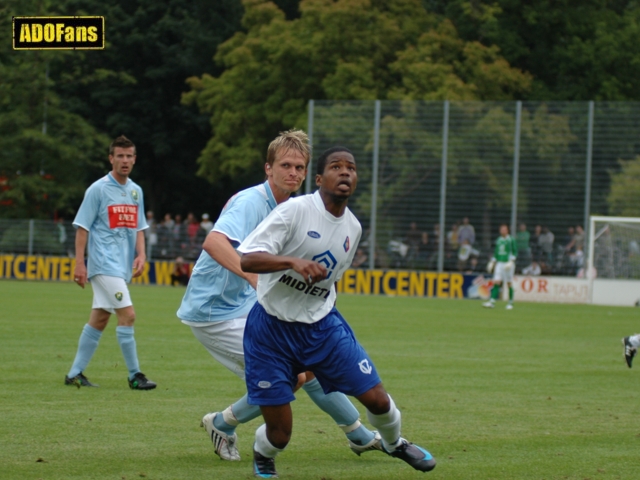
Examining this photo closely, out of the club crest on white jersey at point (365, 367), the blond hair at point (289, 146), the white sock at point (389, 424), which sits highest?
the blond hair at point (289, 146)

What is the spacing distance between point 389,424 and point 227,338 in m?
1.38

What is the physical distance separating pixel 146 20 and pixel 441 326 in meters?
36.9

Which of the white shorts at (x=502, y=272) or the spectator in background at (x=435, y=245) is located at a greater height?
the spectator in background at (x=435, y=245)

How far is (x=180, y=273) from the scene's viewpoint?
3409 centimetres

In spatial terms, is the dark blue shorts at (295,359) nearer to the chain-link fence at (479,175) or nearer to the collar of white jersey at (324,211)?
the collar of white jersey at (324,211)

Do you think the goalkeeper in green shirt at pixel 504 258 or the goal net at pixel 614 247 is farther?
the goal net at pixel 614 247

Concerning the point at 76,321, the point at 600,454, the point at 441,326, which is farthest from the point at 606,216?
the point at 600,454

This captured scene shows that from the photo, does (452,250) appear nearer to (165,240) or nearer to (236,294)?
(165,240)

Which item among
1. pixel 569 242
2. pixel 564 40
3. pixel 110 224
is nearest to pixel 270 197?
pixel 110 224

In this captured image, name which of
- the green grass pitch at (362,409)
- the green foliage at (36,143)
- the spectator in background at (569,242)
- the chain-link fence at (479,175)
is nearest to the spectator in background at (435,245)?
the chain-link fence at (479,175)

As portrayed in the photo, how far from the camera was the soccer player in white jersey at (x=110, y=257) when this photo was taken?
1020cm

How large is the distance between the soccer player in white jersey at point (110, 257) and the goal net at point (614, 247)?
69.3 feet

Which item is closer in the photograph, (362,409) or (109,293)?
(362,409)

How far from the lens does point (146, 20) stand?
52344 millimetres
